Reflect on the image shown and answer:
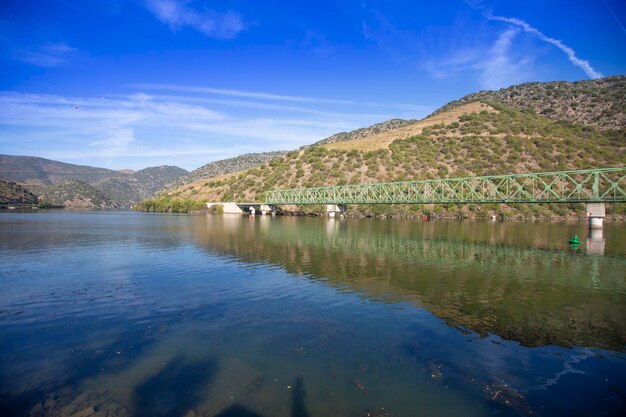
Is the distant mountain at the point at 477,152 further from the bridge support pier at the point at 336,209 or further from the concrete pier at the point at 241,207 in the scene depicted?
the concrete pier at the point at 241,207

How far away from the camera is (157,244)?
4597cm

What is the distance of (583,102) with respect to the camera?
166 meters

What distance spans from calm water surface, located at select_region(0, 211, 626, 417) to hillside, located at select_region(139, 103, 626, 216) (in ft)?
336

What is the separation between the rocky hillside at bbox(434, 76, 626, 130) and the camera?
151750mm

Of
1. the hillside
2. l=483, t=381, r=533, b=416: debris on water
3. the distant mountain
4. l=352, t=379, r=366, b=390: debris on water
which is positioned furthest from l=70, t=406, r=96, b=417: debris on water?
the hillside

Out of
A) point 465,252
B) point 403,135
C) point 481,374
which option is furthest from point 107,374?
point 403,135

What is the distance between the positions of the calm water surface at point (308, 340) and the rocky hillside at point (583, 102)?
527ft

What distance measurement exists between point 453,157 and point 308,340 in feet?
462

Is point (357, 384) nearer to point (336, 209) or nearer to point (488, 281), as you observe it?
point (488, 281)

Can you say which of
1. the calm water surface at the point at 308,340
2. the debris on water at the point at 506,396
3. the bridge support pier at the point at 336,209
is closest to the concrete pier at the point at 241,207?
the bridge support pier at the point at 336,209

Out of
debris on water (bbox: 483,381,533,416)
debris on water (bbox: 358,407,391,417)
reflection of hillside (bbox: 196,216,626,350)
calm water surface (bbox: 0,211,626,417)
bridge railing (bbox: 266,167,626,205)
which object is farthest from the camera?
bridge railing (bbox: 266,167,626,205)

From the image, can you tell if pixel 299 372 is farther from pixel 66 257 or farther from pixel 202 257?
pixel 66 257

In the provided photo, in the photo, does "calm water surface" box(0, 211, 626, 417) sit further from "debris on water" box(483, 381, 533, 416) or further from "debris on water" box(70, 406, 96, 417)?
"debris on water" box(70, 406, 96, 417)

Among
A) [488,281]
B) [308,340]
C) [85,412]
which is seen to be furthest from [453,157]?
[85,412]
